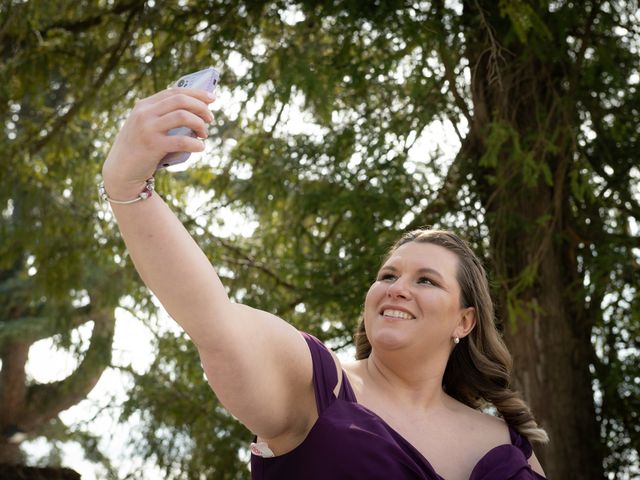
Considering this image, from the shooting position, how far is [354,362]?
260cm

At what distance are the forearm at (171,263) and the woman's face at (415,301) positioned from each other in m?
0.80

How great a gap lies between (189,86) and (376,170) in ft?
13.2

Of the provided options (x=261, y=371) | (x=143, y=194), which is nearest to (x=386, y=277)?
Result: (x=261, y=371)

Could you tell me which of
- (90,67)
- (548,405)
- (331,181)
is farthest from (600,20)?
(90,67)

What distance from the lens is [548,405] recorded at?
5637 millimetres

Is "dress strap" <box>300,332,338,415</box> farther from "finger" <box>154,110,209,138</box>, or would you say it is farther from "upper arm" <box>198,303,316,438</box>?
"finger" <box>154,110,209,138</box>

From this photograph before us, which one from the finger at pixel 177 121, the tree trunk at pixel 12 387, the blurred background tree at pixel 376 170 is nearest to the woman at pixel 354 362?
the finger at pixel 177 121

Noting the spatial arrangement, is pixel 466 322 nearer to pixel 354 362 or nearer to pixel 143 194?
pixel 354 362

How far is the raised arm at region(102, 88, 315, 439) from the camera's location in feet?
5.31

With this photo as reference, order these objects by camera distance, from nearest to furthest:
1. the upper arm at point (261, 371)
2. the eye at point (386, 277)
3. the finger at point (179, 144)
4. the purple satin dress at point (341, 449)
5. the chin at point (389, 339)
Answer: the finger at point (179, 144) < the upper arm at point (261, 371) < the purple satin dress at point (341, 449) < the chin at point (389, 339) < the eye at point (386, 277)

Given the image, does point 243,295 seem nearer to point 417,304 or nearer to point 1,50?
point 1,50

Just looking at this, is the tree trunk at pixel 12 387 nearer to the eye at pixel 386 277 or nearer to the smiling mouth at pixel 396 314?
the eye at pixel 386 277

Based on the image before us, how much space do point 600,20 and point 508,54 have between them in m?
0.56

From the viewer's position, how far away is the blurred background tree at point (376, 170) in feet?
17.9
